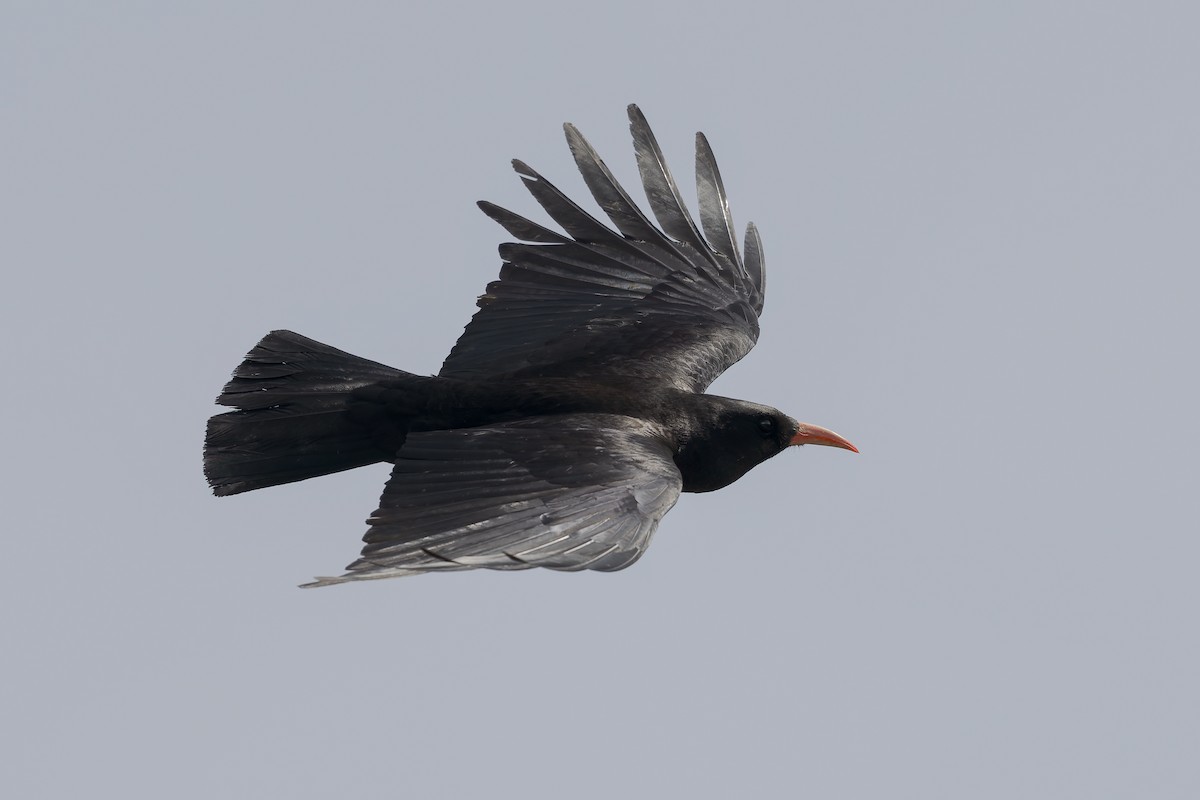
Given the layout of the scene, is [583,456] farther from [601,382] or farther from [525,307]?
[525,307]

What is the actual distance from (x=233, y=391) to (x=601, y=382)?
231 cm

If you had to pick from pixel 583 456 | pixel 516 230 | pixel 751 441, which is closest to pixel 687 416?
pixel 751 441

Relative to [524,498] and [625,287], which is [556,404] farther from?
[625,287]

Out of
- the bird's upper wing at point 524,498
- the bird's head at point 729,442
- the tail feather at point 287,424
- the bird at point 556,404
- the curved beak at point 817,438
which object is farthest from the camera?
the curved beak at point 817,438

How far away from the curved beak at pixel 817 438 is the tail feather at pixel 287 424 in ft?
8.78

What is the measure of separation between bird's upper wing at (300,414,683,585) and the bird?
0.05 feet

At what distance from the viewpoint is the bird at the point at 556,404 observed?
36.3 ft

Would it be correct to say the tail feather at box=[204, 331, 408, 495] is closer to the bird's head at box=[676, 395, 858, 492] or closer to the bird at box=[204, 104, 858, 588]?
the bird at box=[204, 104, 858, 588]

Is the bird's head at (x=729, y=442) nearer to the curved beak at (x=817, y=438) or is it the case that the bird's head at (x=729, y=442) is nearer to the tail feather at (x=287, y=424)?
the curved beak at (x=817, y=438)

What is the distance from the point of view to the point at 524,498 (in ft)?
37.3

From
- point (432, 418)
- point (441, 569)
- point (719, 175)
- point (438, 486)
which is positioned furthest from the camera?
point (719, 175)

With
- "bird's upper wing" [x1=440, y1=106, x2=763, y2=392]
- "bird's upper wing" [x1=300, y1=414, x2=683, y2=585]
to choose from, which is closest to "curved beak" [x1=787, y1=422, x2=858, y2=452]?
"bird's upper wing" [x1=440, y1=106, x2=763, y2=392]

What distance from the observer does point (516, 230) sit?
14789 mm

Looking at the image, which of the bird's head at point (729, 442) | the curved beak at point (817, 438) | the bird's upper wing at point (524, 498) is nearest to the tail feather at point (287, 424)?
the bird's upper wing at point (524, 498)
